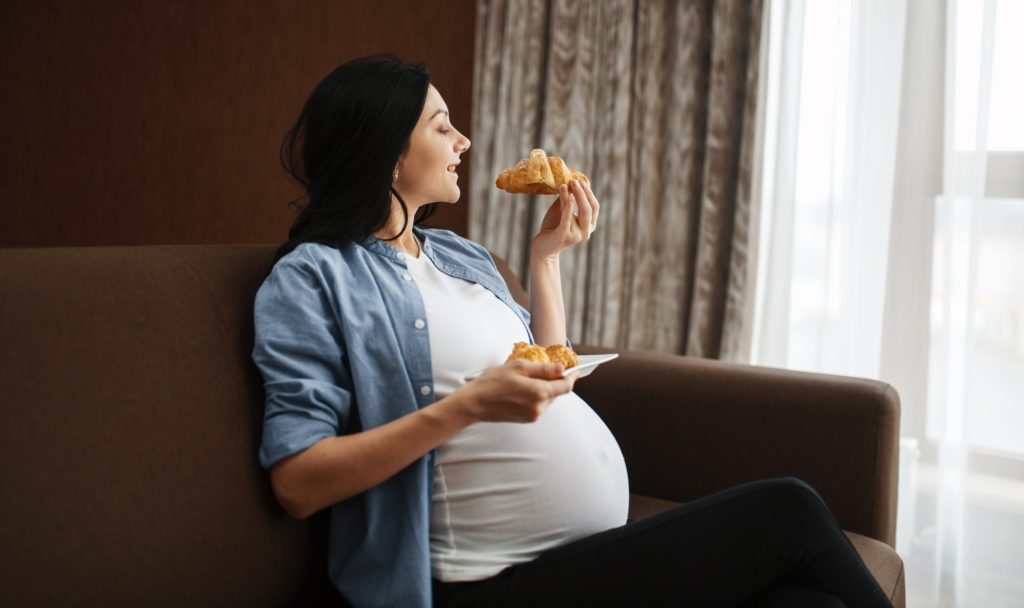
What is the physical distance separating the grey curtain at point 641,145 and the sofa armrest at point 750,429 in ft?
2.60

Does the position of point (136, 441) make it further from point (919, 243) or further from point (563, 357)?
point (919, 243)

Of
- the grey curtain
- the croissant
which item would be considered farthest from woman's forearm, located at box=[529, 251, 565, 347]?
the grey curtain

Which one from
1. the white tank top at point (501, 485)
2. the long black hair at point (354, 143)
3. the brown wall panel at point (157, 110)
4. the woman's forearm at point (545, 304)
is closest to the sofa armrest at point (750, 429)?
the woman's forearm at point (545, 304)

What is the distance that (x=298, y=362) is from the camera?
1.18 meters

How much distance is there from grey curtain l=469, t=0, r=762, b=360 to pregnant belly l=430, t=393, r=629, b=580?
142 cm

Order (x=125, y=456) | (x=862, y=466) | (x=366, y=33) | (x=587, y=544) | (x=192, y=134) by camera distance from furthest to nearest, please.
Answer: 1. (x=366, y=33)
2. (x=192, y=134)
3. (x=862, y=466)
4. (x=587, y=544)
5. (x=125, y=456)

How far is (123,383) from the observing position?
1085 millimetres

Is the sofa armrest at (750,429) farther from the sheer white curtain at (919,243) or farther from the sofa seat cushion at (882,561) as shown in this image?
the sheer white curtain at (919,243)

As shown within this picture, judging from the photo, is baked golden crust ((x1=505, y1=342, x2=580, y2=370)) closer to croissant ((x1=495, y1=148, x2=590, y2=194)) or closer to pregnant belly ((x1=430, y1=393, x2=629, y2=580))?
pregnant belly ((x1=430, y1=393, x2=629, y2=580))

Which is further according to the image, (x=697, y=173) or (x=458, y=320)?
(x=697, y=173)

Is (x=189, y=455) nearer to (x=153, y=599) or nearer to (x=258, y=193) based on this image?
(x=153, y=599)

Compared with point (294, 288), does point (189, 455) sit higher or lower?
lower

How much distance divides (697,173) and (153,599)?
2087 millimetres

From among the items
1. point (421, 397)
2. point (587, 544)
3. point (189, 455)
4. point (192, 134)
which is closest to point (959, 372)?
point (587, 544)
